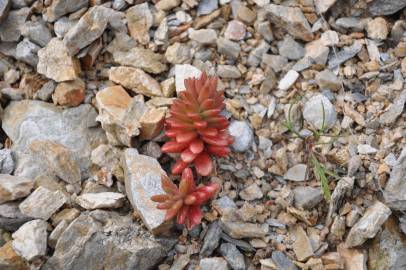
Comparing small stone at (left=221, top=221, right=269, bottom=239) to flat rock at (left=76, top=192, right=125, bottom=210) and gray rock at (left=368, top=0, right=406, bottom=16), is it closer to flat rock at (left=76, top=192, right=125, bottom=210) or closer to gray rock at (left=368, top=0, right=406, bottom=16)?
flat rock at (left=76, top=192, right=125, bottom=210)

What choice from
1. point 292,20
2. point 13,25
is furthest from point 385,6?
point 13,25

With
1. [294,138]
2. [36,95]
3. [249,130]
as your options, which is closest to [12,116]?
[36,95]

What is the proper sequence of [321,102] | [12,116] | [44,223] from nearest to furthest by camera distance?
[44,223]
[321,102]
[12,116]

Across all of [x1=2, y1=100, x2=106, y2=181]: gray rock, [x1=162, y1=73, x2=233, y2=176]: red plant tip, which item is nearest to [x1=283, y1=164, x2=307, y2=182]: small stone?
[x1=162, y1=73, x2=233, y2=176]: red plant tip

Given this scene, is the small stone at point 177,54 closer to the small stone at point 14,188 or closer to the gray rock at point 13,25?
the gray rock at point 13,25

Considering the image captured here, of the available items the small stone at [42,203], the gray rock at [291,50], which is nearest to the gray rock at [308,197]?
the gray rock at [291,50]

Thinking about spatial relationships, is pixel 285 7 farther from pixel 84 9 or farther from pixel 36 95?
pixel 36 95
